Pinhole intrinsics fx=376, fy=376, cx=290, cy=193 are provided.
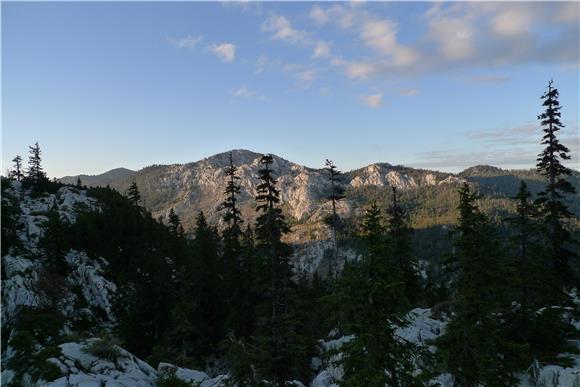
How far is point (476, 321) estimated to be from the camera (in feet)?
53.4

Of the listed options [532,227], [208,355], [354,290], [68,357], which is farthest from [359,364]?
[208,355]

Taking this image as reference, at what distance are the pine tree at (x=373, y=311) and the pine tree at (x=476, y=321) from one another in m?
4.48

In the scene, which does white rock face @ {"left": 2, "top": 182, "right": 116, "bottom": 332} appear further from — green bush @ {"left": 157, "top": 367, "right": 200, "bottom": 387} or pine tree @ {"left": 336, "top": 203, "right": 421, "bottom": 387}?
pine tree @ {"left": 336, "top": 203, "right": 421, "bottom": 387}

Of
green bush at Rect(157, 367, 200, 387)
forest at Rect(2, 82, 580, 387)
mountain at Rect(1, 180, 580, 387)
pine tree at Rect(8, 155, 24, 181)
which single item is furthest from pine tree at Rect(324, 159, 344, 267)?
pine tree at Rect(8, 155, 24, 181)

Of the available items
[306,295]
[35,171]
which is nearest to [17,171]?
[35,171]

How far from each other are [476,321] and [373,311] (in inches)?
266

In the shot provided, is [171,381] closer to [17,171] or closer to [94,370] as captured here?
[94,370]

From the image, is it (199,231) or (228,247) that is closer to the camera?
(228,247)

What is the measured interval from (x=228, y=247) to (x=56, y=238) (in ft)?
60.1

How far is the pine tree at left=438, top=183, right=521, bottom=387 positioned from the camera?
15898mm

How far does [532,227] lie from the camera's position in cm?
2502

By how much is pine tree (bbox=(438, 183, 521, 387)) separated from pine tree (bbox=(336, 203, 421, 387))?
448 centimetres

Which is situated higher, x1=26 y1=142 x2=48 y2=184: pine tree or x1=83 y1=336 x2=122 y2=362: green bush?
x1=26 y1=142 x2=48 y2=184: pine tree

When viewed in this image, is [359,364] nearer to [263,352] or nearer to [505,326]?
[263,352]
